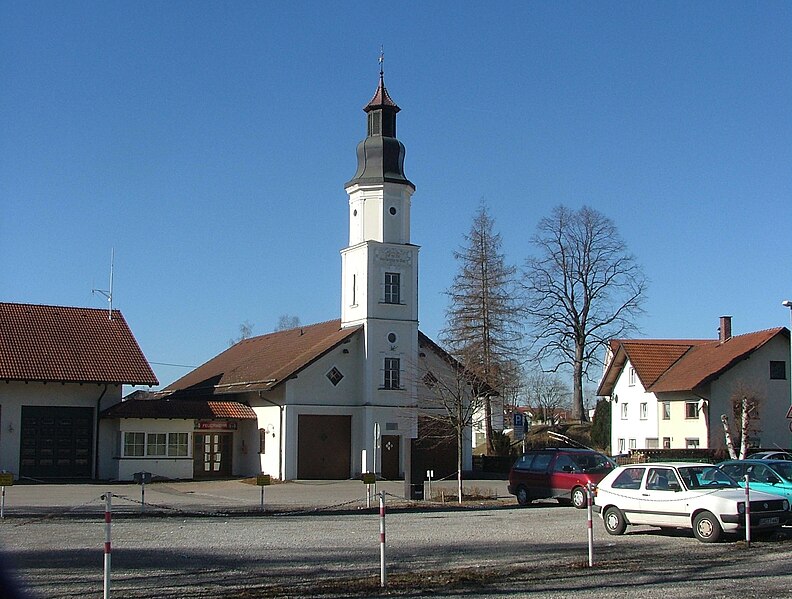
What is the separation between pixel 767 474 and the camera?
915 inches

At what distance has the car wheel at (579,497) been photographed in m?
27.9

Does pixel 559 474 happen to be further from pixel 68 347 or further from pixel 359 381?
pixel 68 347

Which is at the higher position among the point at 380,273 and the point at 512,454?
the point at 380,273

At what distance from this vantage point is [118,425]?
43406 mm

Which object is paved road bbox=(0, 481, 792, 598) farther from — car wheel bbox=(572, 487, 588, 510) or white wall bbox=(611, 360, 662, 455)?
white wall bbox=(611, 360, 662, 455)

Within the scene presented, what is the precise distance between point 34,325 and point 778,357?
3528cm

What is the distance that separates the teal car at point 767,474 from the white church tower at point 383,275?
23741mm

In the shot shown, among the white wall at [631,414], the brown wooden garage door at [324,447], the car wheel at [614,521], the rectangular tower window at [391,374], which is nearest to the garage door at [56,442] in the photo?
the brown wooden garage door at [324,447]

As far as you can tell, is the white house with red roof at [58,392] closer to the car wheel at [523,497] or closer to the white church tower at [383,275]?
the white church tower at [383,275]

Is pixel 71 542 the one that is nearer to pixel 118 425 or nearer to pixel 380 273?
pixel 118 425

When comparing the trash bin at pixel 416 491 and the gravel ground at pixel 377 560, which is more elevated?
the trash bin at pixel 416 491

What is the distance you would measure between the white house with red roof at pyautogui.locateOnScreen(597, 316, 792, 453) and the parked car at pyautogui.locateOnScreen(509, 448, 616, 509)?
2277cm

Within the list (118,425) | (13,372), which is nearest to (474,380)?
(118,425)

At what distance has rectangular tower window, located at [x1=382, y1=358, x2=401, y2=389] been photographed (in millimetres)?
46969
